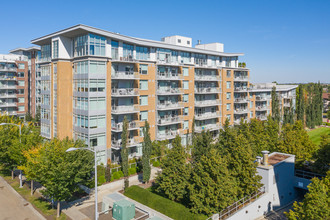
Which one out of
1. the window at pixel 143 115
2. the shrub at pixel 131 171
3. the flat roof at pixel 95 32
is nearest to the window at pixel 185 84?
the flat roof at pixel 95 32

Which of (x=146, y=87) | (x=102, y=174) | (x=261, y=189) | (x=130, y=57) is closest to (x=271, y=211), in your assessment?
(x=261, y=189)

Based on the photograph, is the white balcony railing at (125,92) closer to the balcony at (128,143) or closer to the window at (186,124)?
the balcony at (128,143)

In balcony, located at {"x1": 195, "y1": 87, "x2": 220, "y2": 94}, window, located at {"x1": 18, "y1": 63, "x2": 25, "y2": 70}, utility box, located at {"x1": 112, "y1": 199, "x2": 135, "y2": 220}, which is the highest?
window, located at {"x1": 18, "y1": 63, "x2": 25, "y2": 70}

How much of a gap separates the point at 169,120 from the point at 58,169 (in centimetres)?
2625

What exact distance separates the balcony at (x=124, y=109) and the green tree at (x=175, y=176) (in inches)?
544

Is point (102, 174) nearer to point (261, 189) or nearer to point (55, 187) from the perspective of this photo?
point (55, 187)

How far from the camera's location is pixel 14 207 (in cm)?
2916

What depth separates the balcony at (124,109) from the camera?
40.2 meters

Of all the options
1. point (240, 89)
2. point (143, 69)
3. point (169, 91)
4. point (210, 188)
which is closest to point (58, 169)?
point (210, 188)

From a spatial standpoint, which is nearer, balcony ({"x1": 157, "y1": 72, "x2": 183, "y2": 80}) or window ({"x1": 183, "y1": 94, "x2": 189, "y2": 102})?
balcony ({"x1": 157, "y1": 72, "x2": 183, "y2": 80})

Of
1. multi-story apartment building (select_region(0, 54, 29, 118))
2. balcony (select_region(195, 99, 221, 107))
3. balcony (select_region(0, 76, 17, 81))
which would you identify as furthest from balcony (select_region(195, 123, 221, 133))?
balcony (select_region(0, 76, 17, 81))

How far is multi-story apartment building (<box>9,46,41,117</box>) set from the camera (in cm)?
7088

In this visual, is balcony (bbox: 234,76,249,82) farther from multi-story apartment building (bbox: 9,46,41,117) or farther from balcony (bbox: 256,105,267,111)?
multi-story apartment building (bbox: 9,46,41,117)

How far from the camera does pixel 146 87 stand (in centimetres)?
4472
